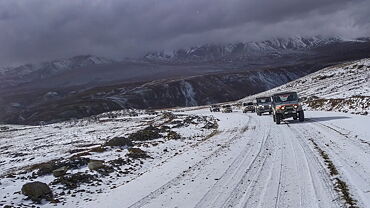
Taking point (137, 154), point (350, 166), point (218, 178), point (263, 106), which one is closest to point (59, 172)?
point (137, 154)

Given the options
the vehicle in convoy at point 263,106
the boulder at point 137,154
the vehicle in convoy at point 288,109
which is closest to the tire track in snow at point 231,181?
the boulder at point 137,154

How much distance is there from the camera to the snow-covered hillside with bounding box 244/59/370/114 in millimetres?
37312

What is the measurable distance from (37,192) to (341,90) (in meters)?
98.3

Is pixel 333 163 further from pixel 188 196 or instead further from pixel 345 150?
pixel 188 196

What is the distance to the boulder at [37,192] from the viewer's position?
10990 millimetres

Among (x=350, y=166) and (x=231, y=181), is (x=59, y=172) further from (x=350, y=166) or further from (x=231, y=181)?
(x=350, y=166)

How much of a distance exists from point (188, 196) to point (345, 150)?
7.52 m

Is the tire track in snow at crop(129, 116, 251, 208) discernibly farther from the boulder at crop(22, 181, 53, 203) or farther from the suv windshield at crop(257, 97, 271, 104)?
the suv windshield at crop(257, 97, 271, 104)

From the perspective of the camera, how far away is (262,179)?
11086 millimetres

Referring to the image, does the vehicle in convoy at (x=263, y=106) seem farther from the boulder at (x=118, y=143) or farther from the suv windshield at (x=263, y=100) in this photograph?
the boulder at (x=118, y=143)

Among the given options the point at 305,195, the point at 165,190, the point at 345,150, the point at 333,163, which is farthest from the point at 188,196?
the point at 345,150

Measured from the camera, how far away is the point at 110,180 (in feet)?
43.9

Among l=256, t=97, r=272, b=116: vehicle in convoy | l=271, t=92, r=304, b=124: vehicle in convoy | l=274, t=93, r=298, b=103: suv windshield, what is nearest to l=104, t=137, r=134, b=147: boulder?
l=271, t=92, r=304, b=124: vehicle in convoy

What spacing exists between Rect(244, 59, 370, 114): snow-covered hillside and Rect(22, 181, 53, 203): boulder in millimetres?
27047
